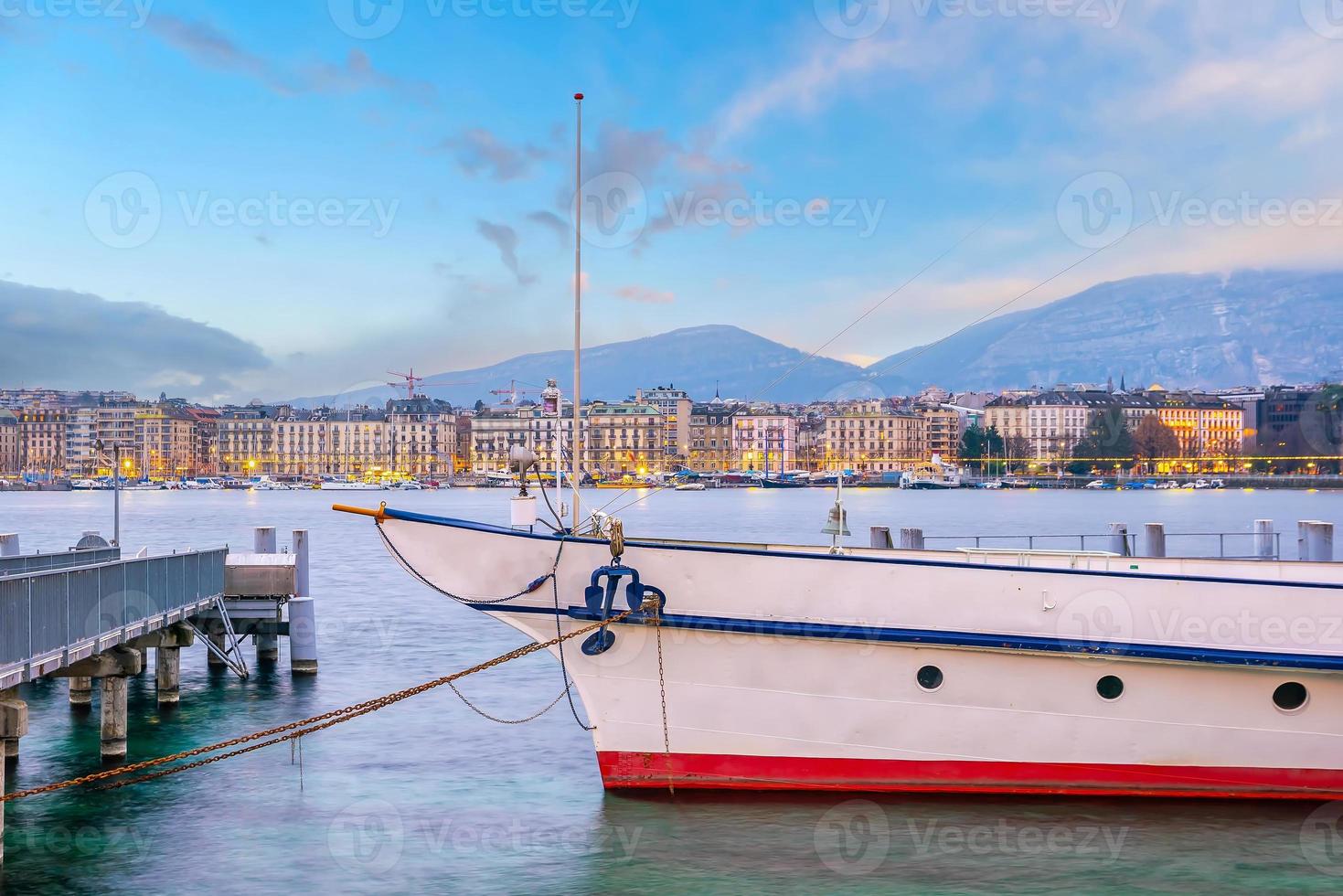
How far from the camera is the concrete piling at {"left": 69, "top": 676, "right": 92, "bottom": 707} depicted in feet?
66.3

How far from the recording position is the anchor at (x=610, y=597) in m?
12.7

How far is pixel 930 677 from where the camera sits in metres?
12.6

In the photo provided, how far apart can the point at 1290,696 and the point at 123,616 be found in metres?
13.0

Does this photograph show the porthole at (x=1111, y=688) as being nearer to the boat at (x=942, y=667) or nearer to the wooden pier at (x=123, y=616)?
the boat at (x=942, y=667)

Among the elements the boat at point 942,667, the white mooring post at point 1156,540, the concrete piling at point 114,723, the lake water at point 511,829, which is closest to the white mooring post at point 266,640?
the lake water at point 511,829

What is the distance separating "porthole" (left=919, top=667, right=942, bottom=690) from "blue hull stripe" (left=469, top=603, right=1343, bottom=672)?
275 millimetres

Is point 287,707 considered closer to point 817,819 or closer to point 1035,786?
point 817,819

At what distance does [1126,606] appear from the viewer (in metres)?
12.5

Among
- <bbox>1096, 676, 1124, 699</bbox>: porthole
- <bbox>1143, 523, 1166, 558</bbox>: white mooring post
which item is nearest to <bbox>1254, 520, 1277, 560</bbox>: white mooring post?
<bbox>1143, 523, 1166, 558</bbox>: white mooring post

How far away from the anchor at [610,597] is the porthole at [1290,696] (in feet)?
19.2

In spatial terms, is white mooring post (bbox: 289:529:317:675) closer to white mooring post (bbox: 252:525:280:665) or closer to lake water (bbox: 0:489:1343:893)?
white mooring post (bbox: 252:525:280:665)

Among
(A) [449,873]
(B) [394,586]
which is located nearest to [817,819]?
(A) [449,873]

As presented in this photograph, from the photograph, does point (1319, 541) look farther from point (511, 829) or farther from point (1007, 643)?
point (511, 829)

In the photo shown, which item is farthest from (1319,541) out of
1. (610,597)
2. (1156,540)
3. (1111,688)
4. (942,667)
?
(610,597)
